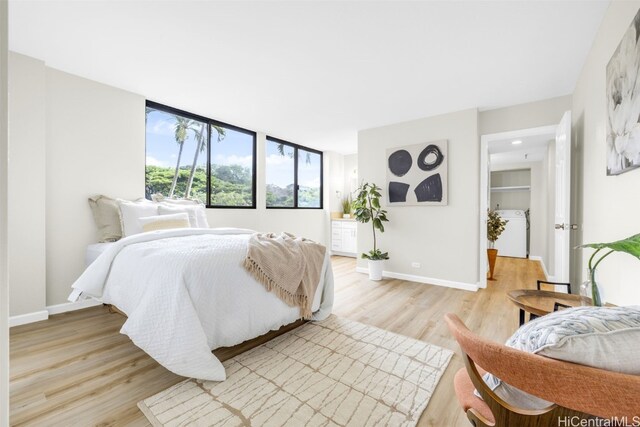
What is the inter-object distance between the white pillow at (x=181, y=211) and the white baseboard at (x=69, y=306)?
4.03 feet

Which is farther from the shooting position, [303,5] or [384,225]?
[384,225]

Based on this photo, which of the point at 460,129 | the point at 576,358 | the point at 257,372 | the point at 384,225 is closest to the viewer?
the point at 576,358

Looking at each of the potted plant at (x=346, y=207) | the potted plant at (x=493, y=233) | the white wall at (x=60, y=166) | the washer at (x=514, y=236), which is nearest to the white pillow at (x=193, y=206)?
the white wall at (x=60, y=166)

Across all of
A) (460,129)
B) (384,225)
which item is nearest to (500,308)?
(384,225)

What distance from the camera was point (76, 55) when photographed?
96.9 inches

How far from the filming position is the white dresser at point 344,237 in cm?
599

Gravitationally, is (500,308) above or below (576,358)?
below

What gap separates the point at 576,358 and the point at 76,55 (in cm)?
381

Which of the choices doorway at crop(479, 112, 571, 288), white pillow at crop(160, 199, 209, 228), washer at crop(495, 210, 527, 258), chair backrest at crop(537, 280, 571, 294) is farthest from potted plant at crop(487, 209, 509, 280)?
white pillow at crop(160, 199, 209, 228)

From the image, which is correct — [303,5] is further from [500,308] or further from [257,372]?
[500,308]

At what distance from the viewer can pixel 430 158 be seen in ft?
12.7

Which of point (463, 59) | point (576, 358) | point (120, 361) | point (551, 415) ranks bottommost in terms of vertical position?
point (120, 361)

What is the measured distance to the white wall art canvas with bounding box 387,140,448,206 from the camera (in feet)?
12.5

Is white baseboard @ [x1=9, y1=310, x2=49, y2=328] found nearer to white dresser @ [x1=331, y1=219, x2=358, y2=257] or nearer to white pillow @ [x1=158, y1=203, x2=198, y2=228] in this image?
white pillow @ [x1=158, y1=203, x2=198, y2=228]
